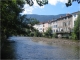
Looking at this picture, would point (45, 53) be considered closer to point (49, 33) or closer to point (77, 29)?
point (77, 29)

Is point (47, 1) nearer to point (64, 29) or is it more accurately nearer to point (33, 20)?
point (33, 20)

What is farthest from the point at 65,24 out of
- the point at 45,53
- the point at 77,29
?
the point at 45,53

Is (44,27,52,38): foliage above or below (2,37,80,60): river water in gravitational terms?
above

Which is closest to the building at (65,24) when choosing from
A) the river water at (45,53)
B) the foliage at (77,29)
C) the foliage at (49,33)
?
the foliage at (49,33)

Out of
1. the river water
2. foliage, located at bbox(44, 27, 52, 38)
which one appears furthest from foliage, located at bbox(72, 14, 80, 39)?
foliage, located at bbox(44, 27, 52, 38)

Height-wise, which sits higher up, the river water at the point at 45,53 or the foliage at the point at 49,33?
the foliage at the point at 49,33

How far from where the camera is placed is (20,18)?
27.7 meters

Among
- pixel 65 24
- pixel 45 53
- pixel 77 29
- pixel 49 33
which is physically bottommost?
pixel 45 53

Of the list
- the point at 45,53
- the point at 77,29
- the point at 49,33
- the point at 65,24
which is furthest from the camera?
the point at 49,33

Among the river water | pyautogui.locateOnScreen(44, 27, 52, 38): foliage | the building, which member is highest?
the building

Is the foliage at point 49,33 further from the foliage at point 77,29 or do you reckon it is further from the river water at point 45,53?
the river water at point 45,53

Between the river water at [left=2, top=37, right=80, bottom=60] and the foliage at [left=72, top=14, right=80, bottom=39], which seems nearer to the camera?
the river water at [left=2, top=37, right=80, bottom=60]

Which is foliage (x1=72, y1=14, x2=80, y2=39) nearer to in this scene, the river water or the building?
the building

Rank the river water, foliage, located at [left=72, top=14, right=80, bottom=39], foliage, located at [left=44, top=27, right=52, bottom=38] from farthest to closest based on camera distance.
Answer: foliage, located at [left=44, top=27, right=52, bottom=38] → foliage, located at [left=72, top=14, right=80, bottom=39] → the river water
